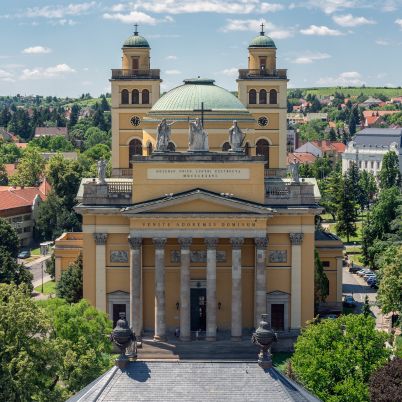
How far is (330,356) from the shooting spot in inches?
2211

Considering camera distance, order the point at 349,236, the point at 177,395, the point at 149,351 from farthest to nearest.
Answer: the point at 349,236, the point at 149,351, the point at 177,395


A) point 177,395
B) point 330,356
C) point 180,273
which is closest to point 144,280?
point 180,273

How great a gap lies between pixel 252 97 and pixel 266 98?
4.24ft

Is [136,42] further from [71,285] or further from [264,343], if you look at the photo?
[264,343]

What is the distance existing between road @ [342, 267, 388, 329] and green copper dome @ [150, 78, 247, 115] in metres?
21.3

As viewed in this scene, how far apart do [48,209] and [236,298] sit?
6294 cm

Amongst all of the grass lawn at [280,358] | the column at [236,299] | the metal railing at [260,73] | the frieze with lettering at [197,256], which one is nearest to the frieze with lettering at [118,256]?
the frieze with lettering at [197,256]

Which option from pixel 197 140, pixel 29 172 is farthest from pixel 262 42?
pixel 29 172

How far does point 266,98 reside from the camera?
304ft

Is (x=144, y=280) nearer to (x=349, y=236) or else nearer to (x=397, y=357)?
(x=397, y=357)

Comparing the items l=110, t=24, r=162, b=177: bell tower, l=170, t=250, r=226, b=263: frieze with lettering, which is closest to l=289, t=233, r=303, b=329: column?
l=170, t=250, r=226, b=263: frieze with lettering

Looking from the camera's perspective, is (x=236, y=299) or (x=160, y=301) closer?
(x=160, y=301)

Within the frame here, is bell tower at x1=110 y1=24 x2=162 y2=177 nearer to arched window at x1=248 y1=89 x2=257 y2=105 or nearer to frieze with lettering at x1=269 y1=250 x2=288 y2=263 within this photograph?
arched window at x1=248 y1=89 x2=257 y2=105

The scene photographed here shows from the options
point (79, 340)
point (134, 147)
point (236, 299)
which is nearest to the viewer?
point (79, 340)
